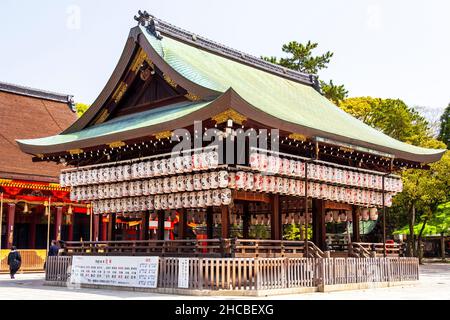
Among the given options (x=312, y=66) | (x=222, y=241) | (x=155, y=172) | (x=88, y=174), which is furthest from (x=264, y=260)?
(x=312, y=66)

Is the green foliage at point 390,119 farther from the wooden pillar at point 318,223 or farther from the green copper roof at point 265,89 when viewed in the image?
the wooden pillar at point 318,223

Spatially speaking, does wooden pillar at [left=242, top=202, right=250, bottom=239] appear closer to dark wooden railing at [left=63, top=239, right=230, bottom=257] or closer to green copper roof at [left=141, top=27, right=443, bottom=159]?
dark wooden railing at [left=63, top=239, right=230, bottom=257]

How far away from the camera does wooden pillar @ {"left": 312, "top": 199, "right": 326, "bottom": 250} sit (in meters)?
22.8

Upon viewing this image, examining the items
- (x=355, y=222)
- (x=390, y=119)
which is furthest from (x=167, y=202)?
A: (x=390, y=119)

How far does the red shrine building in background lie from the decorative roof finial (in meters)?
13.2

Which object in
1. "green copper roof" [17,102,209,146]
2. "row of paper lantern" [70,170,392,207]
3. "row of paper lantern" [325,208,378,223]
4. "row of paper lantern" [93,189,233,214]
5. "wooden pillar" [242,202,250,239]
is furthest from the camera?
"wooden pillar" [242,202,250,239]

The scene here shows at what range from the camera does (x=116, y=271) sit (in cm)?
1900

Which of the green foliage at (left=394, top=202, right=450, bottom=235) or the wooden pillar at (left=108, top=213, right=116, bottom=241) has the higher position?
the green foliage at (left=394, top=202, right=450, bottom=235)

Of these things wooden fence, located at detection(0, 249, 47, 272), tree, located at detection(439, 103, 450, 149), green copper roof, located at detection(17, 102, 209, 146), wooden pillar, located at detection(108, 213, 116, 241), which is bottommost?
wooden fence, located at detection(0, 249, 47, 272)

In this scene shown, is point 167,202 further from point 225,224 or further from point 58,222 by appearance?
point 58,222

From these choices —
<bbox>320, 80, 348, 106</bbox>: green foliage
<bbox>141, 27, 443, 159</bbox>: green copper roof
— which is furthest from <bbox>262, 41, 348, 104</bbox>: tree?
<bbox>141, 27, 443, 159</bbox>: green copper roof

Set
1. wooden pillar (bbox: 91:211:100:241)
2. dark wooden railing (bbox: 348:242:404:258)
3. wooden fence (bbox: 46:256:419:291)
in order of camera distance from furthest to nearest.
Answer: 1. wooden pillar (bbox: 91:211:100:241)
2. dark wooden railing (bbox: 348:242:404:258)
3. wooden fence (bbox: 46:256:419:291)

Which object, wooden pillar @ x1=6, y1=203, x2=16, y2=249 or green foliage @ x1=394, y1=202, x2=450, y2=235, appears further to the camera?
green foliage @ x1=394, y1=202, x2=450, y2=235

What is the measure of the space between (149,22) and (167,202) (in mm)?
7455
